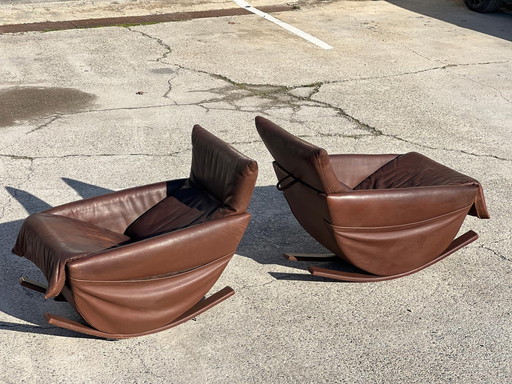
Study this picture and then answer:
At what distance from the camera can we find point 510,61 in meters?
12.5

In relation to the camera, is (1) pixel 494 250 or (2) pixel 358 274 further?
(1) pixel 494 250

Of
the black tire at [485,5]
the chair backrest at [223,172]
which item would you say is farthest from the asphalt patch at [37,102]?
the black tire at [485,5]

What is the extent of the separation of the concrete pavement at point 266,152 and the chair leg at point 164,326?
0.26 ft

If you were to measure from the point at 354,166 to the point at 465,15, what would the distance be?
9.68 metres

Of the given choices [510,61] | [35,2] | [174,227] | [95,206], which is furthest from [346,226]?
[35,2]

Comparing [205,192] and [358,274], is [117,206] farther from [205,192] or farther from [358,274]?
[358,274]

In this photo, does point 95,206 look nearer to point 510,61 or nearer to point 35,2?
point 510,61

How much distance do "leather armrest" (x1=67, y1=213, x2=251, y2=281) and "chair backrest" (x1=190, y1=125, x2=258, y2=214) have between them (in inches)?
6.3

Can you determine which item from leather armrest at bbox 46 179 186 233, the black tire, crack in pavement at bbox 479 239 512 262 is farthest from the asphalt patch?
the black tire

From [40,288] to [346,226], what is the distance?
2.36 meters

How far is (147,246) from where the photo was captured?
5176 millimetres

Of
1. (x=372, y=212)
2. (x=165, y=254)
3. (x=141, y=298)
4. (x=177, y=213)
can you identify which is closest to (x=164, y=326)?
(x=141, y=298)

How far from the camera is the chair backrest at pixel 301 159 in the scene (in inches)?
225

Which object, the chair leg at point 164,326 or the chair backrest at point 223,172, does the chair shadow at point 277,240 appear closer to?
the chair leg at point 164,326
